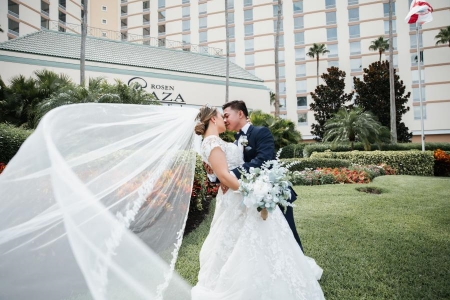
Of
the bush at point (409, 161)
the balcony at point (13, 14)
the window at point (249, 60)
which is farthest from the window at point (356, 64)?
the balcony at point (13, 14)

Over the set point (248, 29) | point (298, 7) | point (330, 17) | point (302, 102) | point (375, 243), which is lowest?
point (375, 243)

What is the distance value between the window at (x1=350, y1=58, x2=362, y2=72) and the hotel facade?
14 cm

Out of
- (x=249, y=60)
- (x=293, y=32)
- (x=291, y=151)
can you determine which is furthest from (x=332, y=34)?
(x=291, y=151)

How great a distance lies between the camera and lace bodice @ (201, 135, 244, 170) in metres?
2.95

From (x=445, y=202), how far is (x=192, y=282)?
25.7 feet

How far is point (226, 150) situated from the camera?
324cm

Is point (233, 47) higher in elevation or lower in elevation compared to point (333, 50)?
higher

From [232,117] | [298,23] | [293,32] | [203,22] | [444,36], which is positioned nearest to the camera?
[232,117]

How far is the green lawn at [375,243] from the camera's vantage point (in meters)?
3.75

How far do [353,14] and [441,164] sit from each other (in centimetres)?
3626

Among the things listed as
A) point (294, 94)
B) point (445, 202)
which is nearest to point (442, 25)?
point (294, 94)

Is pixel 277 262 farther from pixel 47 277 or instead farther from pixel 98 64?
pixel 98 64

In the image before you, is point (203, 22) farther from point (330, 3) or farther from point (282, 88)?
point (330, 3)

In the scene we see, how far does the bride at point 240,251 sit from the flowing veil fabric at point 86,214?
488mm
